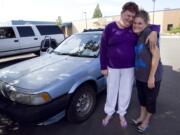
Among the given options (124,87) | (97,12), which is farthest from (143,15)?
(97,12)

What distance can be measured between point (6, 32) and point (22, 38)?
826 mm

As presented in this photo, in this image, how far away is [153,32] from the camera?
101 inches

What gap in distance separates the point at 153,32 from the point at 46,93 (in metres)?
1.69

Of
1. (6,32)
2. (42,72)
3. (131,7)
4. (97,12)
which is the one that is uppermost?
(97,12)

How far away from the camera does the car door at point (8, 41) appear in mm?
9094

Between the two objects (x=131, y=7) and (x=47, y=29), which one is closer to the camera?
(x=131, y=7)

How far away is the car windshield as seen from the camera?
3971 mm

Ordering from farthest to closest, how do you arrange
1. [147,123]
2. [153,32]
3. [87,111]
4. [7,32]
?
[7,32], [87,111], [147,123], [153,32]

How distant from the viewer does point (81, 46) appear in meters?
4.21

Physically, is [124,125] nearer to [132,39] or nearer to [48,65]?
[132,39]

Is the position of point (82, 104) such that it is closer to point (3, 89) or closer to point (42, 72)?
point (42, 72)

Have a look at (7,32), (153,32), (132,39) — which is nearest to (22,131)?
(132,39)

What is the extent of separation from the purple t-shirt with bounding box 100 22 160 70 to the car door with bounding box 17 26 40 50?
791 centimetres

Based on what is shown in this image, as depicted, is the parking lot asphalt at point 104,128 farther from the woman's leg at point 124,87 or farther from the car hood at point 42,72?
the car hood at point 42,72
